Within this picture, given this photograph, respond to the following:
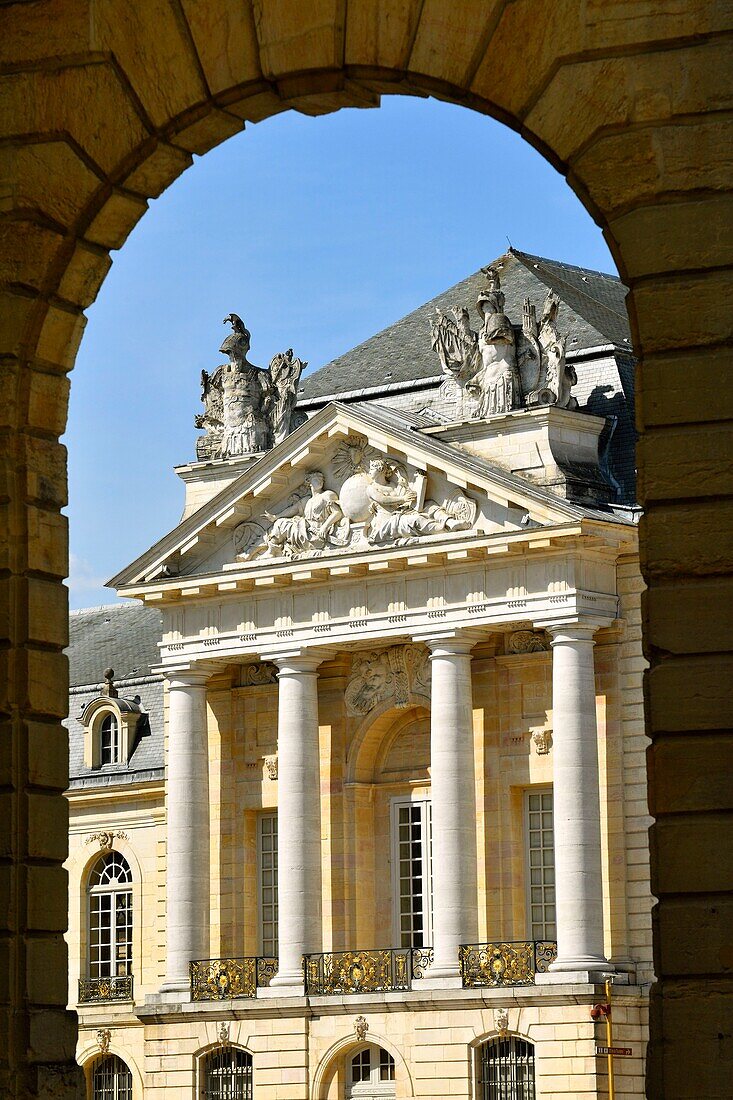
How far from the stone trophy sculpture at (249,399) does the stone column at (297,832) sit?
4.59 m

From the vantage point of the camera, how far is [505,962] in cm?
3781

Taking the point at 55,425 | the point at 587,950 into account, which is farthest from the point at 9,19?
the point at 587,950

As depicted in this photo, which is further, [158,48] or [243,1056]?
[243,1056]

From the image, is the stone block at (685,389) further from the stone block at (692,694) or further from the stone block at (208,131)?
the stone block at (208,131)

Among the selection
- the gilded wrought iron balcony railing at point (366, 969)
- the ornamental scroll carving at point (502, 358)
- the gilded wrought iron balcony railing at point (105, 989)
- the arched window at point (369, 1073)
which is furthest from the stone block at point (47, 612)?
the gilded wrought iron balcony railing at point (105, 989)

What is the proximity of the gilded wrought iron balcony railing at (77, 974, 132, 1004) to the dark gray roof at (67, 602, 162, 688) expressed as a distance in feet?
19.6

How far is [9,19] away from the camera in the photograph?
12141mm

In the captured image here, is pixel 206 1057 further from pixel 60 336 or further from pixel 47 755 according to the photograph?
pixel 60 336

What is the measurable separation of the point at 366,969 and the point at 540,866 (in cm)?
315

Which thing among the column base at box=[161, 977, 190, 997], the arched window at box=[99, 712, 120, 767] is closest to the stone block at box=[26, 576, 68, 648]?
the column base at box=[161, 977, 190, 997]

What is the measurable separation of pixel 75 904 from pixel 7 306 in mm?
35562

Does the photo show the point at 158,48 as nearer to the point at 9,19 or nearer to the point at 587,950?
the point at 9,19

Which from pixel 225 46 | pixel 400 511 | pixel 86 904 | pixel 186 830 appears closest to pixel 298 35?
pixel 225 46

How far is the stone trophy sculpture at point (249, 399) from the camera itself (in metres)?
43.0
